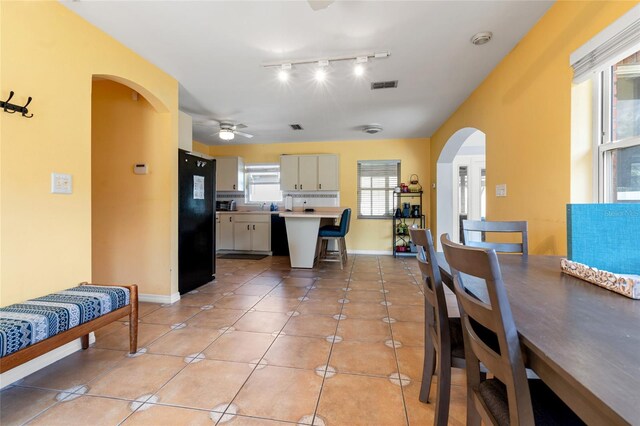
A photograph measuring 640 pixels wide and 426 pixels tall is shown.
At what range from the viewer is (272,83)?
9.93ft

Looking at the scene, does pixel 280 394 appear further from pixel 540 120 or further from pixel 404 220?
pixel 404 220

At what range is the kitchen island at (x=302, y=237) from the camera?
13.8 ft

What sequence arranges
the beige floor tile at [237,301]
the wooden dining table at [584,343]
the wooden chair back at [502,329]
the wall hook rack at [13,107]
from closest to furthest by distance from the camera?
1. the wooden dining table at [584,343]
2. the wooden chair back at [502,329]
3. the wall hook rack at [13,107]
4. the beige floor tile at [237,301]

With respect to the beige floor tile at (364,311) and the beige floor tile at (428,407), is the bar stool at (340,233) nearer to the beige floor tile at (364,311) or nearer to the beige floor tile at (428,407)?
the beige floor tile at (364,311)

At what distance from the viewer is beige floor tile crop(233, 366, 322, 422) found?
4.34 feet

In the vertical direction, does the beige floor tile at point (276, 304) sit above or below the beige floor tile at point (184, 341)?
above

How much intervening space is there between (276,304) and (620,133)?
2891 millimetres

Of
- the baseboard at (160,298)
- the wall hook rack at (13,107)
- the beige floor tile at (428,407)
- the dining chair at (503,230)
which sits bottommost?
the beige floor tile at (428,407)

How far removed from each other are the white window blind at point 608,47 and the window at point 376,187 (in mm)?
4008

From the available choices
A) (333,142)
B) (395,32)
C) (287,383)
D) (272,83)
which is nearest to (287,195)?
(333,142)

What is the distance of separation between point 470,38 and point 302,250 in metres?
3.32

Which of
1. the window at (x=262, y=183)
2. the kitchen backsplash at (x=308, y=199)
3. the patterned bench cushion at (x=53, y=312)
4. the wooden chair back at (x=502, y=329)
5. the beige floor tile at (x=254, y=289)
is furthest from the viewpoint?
the window at (x=262, y=183)

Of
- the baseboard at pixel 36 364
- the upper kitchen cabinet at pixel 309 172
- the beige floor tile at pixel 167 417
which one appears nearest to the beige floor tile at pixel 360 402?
the beige floor tile at pixel 167 417

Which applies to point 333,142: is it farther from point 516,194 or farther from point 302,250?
point 516,194
